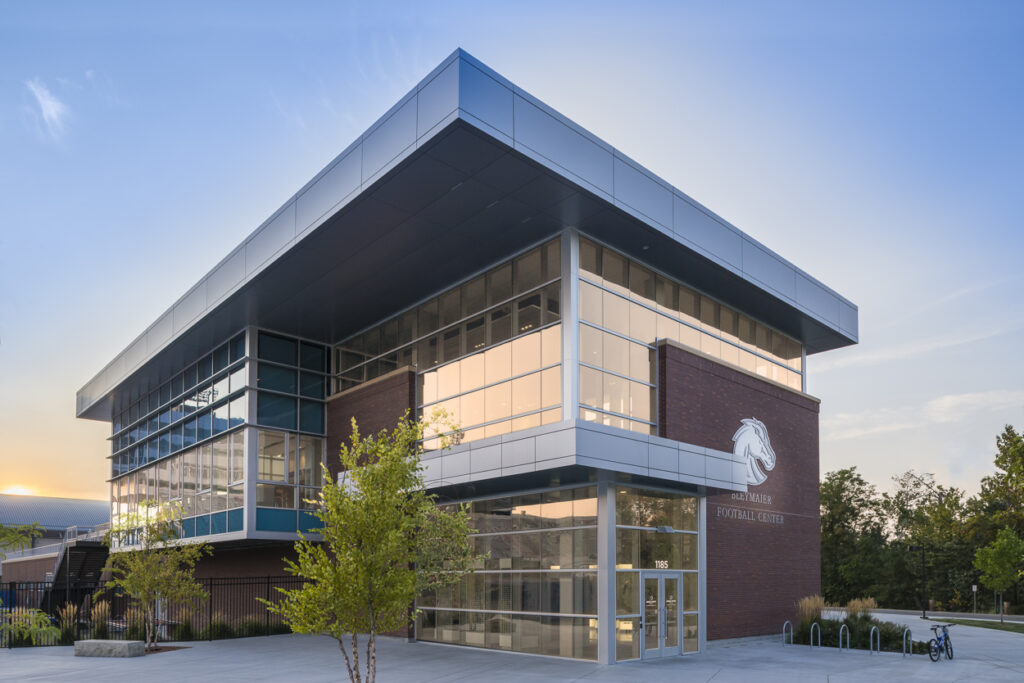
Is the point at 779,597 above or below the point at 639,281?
below

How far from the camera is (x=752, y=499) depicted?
27.7 meters

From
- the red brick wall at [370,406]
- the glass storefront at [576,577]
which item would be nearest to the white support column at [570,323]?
the glass storefront at [576,577]

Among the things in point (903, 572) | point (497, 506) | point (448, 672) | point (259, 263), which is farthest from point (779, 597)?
point (903, 572)

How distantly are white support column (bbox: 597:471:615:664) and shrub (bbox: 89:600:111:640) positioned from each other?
1753 cm

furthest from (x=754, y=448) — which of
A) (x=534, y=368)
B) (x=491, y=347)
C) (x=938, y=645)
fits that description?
(x=491, y=347)

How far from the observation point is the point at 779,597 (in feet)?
92.2

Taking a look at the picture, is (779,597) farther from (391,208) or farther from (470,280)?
(391,208)

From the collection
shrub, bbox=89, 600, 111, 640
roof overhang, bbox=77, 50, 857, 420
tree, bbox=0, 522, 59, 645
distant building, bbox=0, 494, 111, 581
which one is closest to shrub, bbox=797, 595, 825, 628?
roof overhang, bbox=77, 50, 857, 420

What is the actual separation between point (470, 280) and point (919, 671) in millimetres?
15709

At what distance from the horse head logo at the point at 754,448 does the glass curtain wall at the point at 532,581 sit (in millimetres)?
7417

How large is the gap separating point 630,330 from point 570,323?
2647 mm

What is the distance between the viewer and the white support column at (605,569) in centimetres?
2039

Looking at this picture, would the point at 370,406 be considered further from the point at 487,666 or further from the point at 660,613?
the point at 660,613

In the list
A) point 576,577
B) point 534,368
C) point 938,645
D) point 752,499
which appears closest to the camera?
point 576,577
